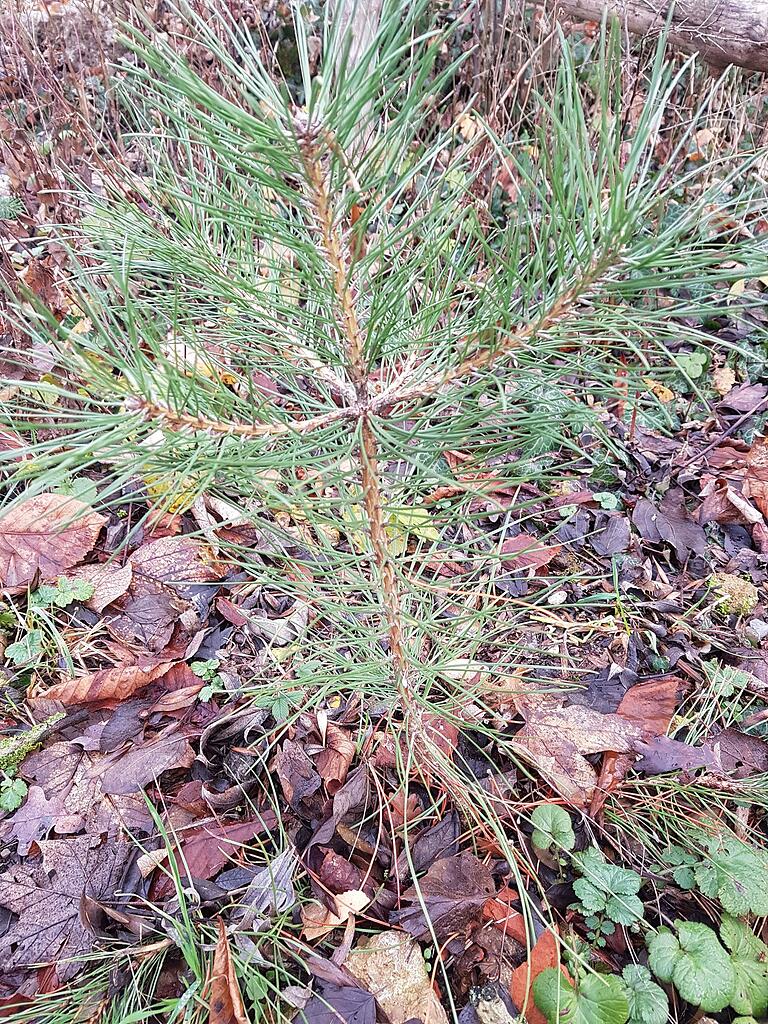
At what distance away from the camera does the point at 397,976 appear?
109 centimetres

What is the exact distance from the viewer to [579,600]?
1.59 meters

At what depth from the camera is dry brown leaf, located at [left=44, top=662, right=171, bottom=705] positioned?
54.4 inches

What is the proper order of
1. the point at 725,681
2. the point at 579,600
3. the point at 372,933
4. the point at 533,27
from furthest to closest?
the point at 533,27 → the point at 579,600 → the point at 725,681 → the point at 372,933

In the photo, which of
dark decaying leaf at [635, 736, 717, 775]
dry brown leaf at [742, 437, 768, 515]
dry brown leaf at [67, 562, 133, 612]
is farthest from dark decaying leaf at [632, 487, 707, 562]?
dry brown leaf at [67, 562, 133, 612]

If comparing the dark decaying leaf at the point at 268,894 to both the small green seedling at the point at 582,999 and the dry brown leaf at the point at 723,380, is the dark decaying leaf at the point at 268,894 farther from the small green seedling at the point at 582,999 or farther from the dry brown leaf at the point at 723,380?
the dry brown leaf at the point at 723,380

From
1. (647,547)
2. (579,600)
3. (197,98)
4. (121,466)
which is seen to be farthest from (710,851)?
(197,98)

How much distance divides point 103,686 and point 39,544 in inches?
16.4

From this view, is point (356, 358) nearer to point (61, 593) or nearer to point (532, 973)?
point (532, 973)

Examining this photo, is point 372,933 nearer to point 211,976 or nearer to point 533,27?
point 211,976

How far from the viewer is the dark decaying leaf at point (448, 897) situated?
3.70ft

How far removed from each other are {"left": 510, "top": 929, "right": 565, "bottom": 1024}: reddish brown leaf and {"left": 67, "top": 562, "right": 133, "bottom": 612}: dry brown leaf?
3.71 ft

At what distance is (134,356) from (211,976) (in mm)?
1015

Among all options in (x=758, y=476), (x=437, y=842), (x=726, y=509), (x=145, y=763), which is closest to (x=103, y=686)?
(x=145, y=763)

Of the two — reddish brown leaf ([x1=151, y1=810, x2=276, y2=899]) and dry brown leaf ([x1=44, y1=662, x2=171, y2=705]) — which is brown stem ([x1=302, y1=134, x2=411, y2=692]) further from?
dry brown leaf ([x1=44, y1=662, x2=171, y2=705])
